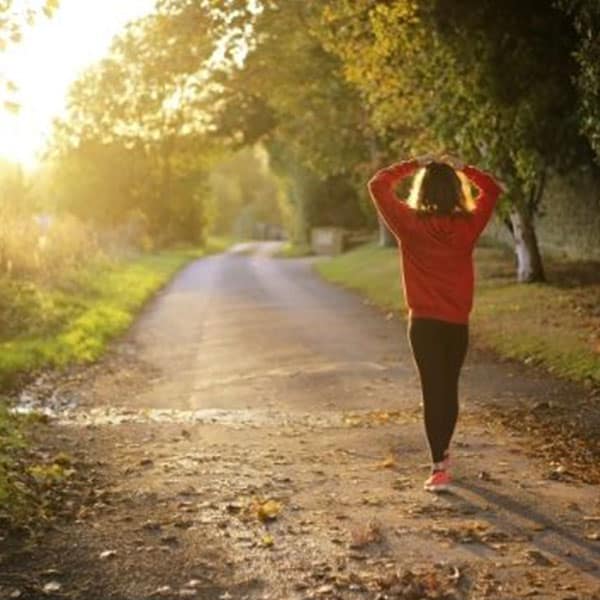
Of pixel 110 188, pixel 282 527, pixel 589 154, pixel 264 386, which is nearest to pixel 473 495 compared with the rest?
pixel 282 527

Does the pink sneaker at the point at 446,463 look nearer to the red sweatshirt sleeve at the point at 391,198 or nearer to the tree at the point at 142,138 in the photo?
the red sweatshirt sleeve at the point at 391,198

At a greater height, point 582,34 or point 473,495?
point 582,34

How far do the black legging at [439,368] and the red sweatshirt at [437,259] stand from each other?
9 cm

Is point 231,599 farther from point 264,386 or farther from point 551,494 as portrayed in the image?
point 264,386

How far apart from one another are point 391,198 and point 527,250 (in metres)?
16.1

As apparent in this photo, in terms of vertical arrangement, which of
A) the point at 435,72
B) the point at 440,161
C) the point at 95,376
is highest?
the point at 435,72

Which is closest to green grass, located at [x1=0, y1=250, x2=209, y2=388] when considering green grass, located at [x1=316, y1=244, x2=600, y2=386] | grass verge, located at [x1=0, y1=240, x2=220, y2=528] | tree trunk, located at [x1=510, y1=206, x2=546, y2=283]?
grass verge, located at [x1=0, y1=240, x2=220, y2=528]

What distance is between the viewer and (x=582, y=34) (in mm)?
15242

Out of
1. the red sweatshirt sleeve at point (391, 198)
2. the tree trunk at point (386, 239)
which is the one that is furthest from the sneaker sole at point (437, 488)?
the tree trunk at point (386, 239)

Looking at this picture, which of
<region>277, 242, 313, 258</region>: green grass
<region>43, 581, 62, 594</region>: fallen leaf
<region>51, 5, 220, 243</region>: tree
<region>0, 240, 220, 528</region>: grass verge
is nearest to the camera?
<region>43, 581, 62, 594</region>: fallen leaf

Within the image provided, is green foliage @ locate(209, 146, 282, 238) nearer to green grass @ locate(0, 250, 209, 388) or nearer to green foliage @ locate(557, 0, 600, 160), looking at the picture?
green grass @ locate(0, 250, 209, 388)

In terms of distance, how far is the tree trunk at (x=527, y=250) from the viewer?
74.4ft

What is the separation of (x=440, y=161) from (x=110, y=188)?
53.1 m

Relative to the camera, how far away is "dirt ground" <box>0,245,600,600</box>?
5.50 m
